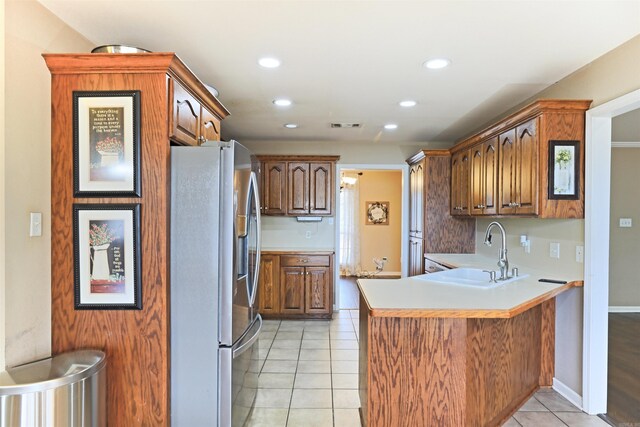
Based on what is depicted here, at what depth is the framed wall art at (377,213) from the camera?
8492 mm

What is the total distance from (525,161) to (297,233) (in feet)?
10.9

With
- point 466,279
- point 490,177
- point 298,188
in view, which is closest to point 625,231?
point 490,177

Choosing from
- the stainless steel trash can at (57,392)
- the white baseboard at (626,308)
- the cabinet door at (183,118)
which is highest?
the cabinet door at (183,118)

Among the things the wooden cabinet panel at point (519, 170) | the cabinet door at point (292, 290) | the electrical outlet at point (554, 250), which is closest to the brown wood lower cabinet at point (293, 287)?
the cabinet door at point (292, 290)

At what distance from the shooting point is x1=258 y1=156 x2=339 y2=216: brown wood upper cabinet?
517cm

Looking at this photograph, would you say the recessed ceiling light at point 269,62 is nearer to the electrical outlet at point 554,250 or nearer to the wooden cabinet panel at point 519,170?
the wooden cabinet panel at point 519,170

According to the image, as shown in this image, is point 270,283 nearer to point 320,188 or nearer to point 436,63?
point 320,188

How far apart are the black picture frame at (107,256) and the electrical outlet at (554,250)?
3008 millimetres

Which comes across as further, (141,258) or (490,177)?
(490,177)

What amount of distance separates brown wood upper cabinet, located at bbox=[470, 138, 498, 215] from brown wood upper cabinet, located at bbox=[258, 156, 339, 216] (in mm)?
1857

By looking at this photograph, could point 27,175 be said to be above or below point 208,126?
below

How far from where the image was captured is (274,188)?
5.20 metres

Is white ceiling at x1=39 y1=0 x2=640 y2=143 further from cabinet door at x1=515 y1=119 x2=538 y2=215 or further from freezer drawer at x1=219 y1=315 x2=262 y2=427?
freezer drawer at x1=219 y1=315 x2=262 y2=427

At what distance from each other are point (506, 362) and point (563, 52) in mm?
2071
